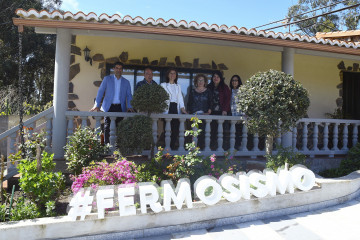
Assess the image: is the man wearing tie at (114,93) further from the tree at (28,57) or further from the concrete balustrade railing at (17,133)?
the tree at (28,57)

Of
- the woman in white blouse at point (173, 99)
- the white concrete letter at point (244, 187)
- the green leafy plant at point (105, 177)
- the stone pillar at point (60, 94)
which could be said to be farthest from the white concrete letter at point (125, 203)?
the woman in white blouse at point (173, 99)

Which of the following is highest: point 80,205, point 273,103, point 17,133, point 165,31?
point 165,31

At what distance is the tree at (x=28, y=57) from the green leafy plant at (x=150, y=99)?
9.16 metres

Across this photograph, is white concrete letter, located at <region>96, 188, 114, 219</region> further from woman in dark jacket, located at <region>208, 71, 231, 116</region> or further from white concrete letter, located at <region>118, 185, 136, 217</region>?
woman in dark jacket, located at <region>208, 71, 231, 116</region>

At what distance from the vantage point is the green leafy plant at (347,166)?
5350 millimetres

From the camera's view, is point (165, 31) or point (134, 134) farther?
point (165, 31)

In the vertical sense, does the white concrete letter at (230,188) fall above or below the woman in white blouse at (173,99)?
below

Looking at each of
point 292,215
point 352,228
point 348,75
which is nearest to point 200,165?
point 292,215

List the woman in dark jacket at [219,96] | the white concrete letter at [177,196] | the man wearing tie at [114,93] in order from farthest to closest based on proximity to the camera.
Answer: the woman in dark jacket at [219,96], the man wearing tie at [114,93], the white concrete letter at [177,196]

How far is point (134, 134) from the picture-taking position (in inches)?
171

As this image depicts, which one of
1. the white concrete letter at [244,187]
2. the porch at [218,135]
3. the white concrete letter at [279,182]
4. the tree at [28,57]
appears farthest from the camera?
the tree at [28,57]

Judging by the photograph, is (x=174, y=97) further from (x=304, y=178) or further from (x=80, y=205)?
(x=80, y=205)

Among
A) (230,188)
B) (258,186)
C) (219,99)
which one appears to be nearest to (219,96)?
(219,99)

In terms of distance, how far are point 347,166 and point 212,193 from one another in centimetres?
343
